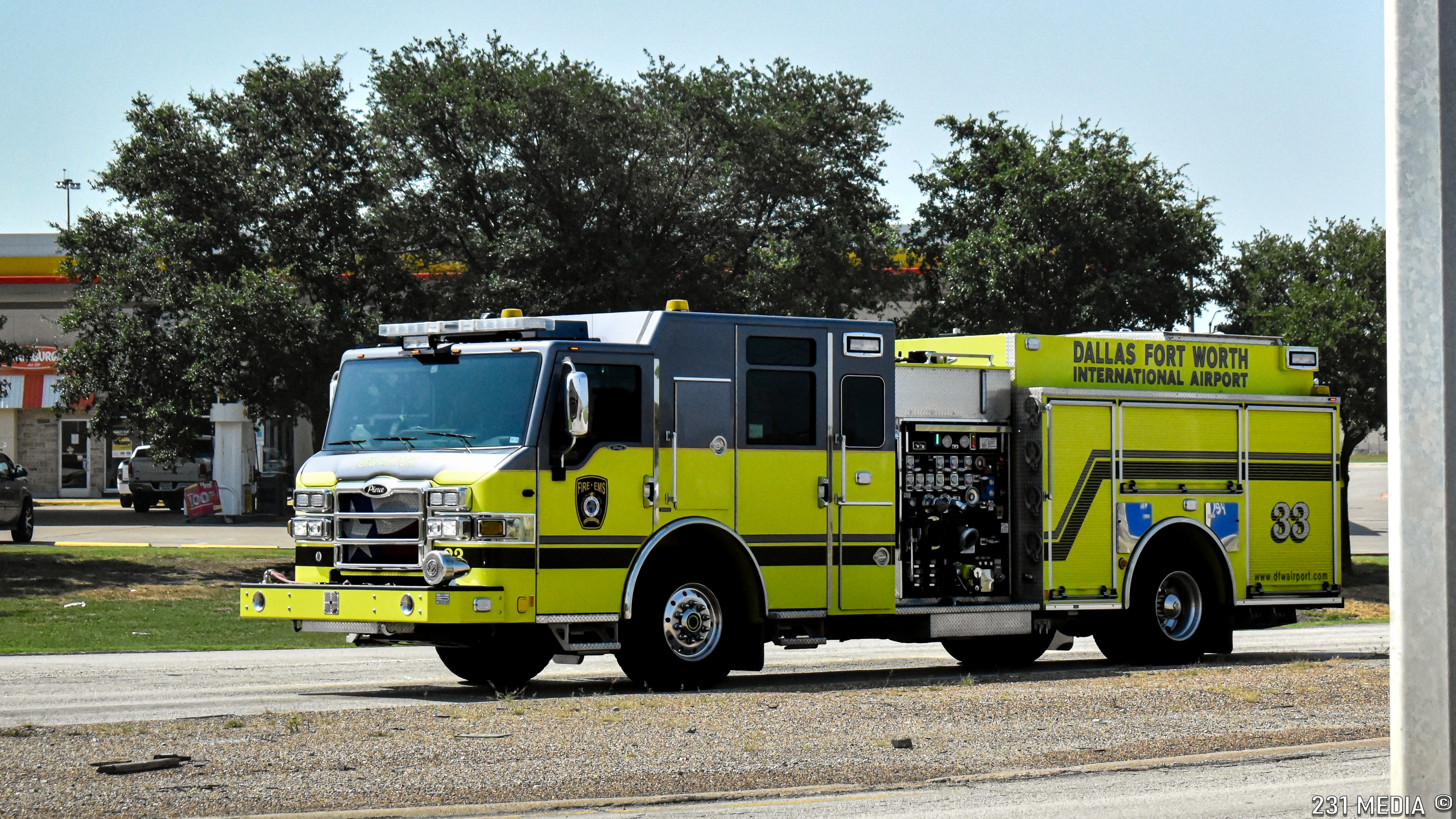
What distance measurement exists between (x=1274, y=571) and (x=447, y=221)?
21540 millimetres

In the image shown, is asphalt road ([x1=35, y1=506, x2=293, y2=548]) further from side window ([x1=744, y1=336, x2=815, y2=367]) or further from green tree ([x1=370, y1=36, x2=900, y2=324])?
side window ([x1=744, y1=336, x2=815, y2=367])

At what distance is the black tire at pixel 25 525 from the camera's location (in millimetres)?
34906

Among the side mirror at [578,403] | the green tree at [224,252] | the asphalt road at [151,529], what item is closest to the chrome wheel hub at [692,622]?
the side mirror at [578,403]

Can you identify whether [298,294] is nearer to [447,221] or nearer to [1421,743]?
[447,221]

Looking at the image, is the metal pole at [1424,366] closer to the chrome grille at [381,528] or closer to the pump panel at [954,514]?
the chrome grille at [381,528]

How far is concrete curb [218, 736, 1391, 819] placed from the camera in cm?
806

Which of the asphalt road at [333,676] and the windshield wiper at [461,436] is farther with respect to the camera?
the windshield wiper at [461,436]

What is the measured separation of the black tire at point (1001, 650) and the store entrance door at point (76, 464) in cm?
4916

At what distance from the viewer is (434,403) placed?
1309cm

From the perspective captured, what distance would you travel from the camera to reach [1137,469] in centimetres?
1612

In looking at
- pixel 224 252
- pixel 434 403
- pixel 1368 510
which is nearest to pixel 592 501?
pixel 434 403

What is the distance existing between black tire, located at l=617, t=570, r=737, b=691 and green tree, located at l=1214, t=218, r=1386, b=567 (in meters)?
21.5

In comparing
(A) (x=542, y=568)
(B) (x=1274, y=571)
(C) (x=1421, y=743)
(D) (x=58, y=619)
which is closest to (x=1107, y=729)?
(A) (x=542, y=568)

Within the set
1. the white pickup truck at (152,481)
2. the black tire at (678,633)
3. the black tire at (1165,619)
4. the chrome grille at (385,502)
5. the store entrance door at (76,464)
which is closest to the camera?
the chrome grille at (385,502)
